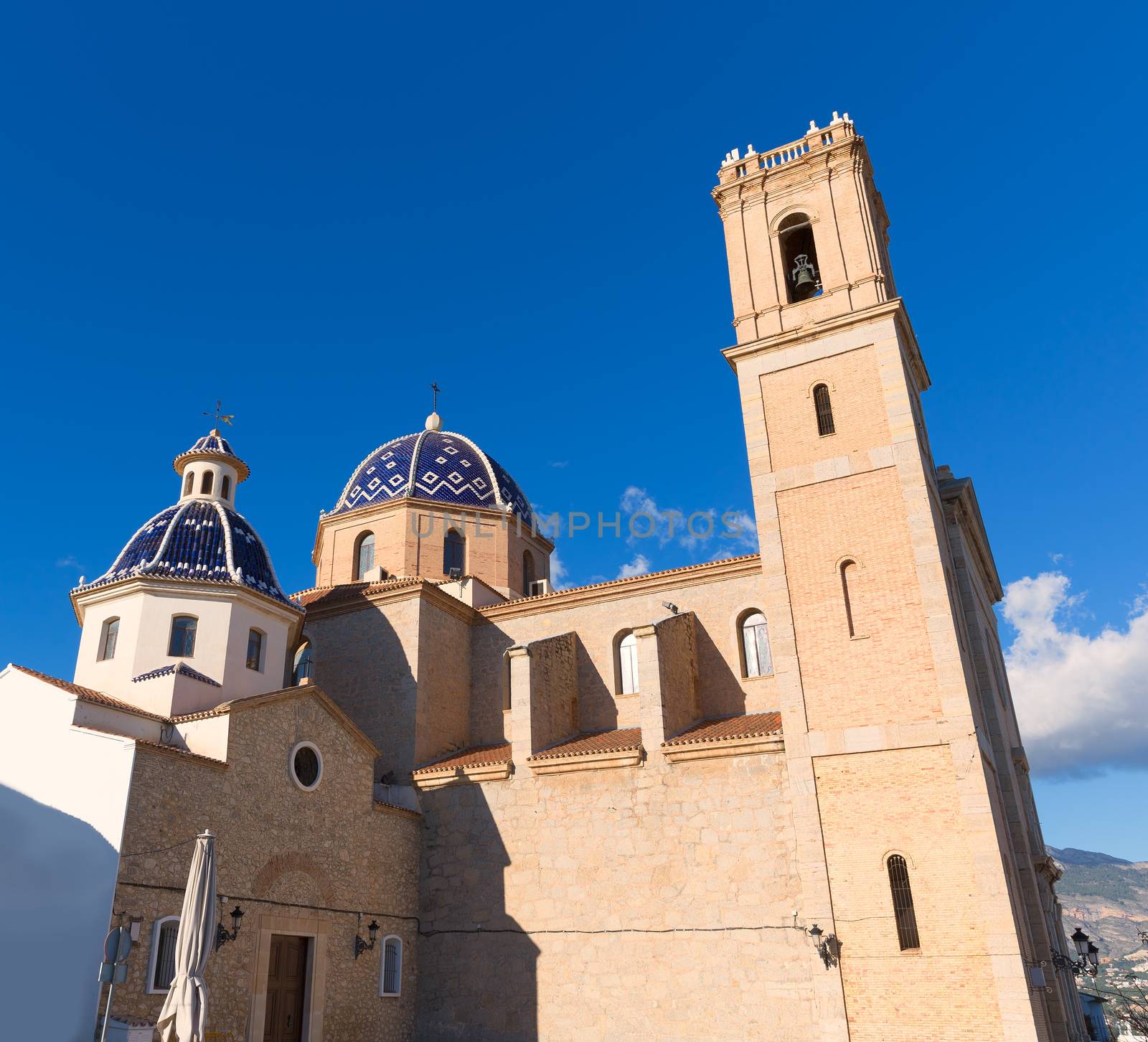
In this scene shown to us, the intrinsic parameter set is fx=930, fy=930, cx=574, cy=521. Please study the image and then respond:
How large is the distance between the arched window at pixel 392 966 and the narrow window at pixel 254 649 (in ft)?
17.9

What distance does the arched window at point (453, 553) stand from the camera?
24.2 meters

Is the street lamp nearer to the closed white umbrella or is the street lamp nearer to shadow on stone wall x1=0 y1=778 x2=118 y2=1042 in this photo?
the closed white umbrella

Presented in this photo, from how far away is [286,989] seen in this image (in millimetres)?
14062

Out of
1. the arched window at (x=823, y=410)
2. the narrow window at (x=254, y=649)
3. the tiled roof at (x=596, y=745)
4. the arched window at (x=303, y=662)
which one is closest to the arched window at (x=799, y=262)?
the arched window at (x=823, y=410)

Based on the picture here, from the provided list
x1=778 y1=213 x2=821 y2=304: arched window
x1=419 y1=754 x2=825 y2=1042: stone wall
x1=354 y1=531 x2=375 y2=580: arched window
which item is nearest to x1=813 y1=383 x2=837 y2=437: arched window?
x1=778 y1=213 x2=821 y2=304: arched window

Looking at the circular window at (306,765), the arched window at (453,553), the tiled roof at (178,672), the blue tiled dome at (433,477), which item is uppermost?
the blue tiled dome at (433,477)

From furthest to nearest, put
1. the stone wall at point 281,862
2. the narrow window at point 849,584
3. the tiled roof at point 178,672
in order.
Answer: the tiled roof at point 178,672 < the narrow window at point 849,584 < the stone wall at point 281,862

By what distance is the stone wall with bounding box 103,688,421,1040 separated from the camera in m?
12.3

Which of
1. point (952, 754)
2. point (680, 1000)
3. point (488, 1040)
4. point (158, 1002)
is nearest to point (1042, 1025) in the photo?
point (952, 754)

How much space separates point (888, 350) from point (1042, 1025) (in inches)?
436

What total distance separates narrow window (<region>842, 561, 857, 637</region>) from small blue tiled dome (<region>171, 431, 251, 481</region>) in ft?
41.7

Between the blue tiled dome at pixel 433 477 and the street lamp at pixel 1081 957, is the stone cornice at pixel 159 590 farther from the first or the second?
the street lamp at pixel 1081 957

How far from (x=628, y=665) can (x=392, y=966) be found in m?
7.36

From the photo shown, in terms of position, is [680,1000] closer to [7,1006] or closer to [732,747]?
[732,747]
